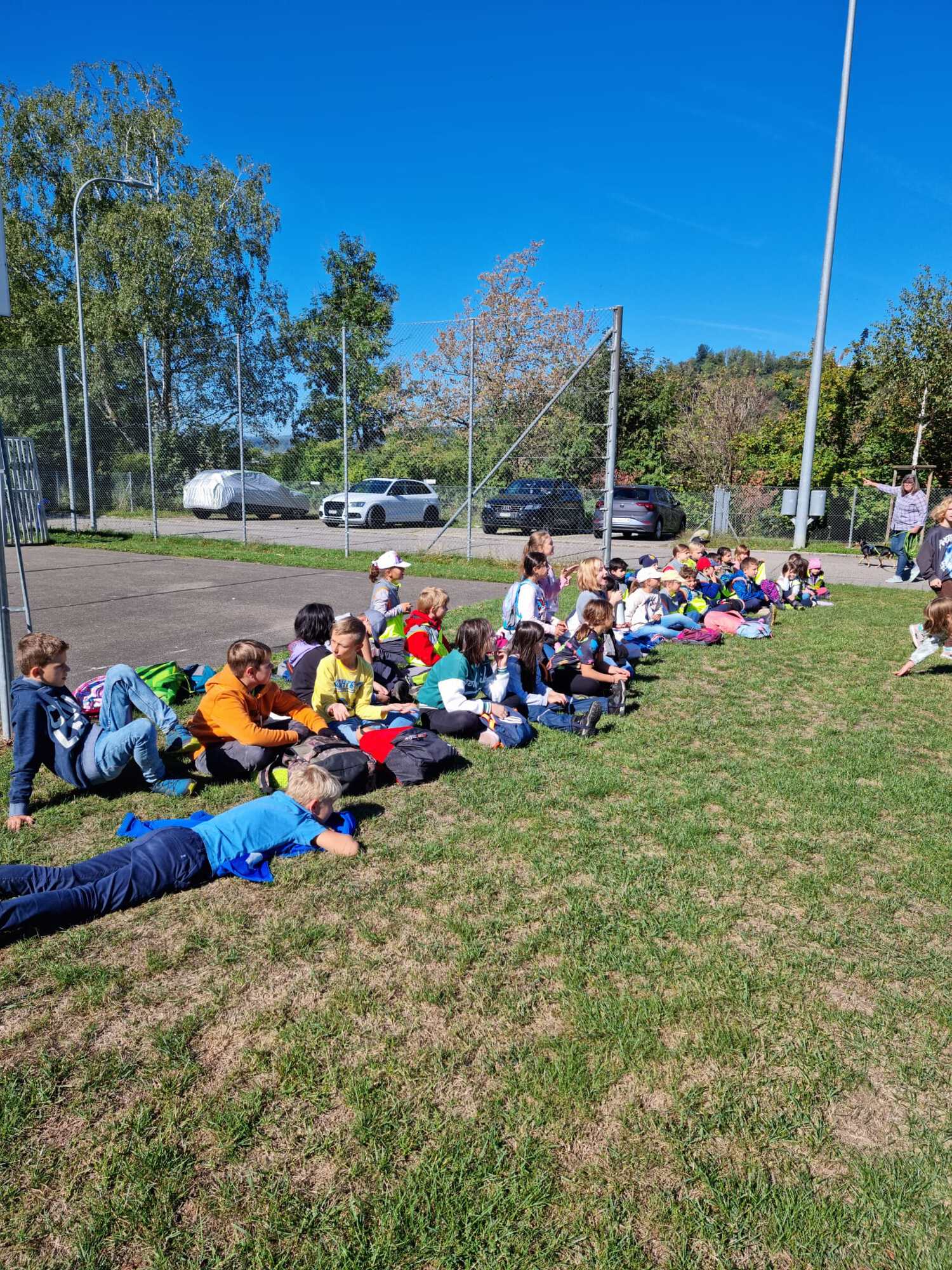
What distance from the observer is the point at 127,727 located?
4477mm

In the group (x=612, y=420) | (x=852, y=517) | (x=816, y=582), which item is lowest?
(x=816, y=582)

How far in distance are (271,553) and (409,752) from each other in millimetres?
12700

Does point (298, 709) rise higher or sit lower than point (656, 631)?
higher

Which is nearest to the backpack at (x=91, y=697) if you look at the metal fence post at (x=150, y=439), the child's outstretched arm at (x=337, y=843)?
the child's outstretched arm at (x=337, y=843)

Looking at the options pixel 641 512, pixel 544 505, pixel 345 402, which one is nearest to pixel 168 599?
pixel 345 402

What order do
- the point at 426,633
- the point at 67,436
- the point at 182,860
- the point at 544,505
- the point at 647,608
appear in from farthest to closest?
the point at 67,436
the point at 544,505
the point at 647,608
the point at 426,633
the point at 182,860

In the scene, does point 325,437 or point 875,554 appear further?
point 875,554

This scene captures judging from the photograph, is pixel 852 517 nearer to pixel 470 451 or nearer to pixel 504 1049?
Result: pixel 470 451

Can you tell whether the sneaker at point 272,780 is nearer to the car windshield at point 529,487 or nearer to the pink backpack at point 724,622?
the pink backpack at point 724,622

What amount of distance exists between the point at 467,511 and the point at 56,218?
29.7 metres

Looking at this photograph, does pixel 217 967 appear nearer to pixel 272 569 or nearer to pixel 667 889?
pixel 667 889

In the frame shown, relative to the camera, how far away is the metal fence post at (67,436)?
18672 millimetres

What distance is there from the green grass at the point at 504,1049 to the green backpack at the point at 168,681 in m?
1.62

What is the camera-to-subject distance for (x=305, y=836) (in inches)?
155
